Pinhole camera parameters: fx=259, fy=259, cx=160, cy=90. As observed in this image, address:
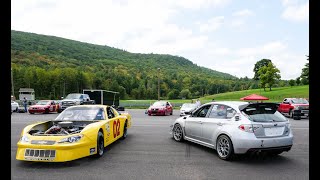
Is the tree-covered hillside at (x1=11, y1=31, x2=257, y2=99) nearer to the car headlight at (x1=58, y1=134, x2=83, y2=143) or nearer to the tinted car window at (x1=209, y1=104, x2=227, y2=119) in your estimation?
the car headlight at (x1=58, y1=134, x2=83, y2=143)

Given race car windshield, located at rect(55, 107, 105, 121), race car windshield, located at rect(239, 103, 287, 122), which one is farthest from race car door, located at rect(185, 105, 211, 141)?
race car windshield, located at rect(55, 107, 105, 121)

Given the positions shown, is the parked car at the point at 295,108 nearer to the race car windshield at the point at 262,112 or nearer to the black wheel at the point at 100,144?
the race car windshield at the point at 262,112

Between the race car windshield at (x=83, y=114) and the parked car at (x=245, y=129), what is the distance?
10.5ft

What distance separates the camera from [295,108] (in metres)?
20.6

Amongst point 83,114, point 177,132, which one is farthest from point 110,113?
point 177,132

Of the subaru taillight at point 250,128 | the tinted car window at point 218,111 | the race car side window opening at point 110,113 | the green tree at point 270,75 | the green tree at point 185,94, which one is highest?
the green tree at point 270,75

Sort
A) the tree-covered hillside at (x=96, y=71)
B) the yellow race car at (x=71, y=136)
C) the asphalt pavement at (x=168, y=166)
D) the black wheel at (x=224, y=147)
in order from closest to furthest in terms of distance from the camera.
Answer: the asphalt pavement at (x=168, y=166) → the yellow race car at (x=71, y=136) → the black wheel at (x=224, y=147) → the tree-covered hillside at (x=96, y=71)

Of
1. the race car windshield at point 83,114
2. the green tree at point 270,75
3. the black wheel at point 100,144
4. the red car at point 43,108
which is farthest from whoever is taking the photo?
the green tree at point 270,75

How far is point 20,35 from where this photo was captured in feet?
416

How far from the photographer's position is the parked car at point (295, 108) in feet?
65.3

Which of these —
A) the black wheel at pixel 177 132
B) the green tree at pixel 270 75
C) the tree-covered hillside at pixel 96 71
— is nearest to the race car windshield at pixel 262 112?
the black wheel at pixel 177 132
